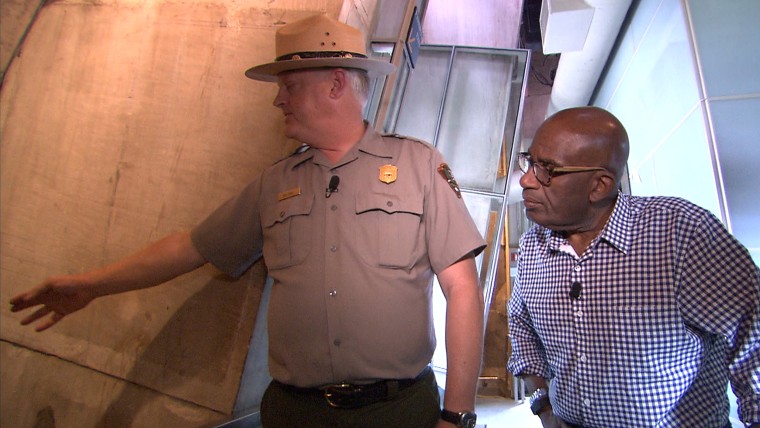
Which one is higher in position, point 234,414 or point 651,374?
point 651,374

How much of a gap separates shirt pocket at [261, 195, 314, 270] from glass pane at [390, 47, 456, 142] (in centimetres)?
193

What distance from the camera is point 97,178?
192 centimetres

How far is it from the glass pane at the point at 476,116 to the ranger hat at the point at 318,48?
185 centimetres

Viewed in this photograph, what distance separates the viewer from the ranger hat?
141cm

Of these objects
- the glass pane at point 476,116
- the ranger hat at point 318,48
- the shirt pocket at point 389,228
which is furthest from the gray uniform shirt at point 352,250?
the glass pane at point 476,116

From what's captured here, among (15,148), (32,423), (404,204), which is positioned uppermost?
(15,148)

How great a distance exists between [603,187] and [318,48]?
1.08 m

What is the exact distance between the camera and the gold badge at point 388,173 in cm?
134

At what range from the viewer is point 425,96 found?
11.3 ft

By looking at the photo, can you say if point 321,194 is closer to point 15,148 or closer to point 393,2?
point 393,2

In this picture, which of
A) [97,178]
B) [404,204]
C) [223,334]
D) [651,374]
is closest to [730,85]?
[651,374]

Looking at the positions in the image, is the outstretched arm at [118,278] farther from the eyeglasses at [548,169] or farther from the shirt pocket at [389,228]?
the eyeglasses at [548,169]

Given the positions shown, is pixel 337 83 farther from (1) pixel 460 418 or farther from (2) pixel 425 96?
(2) pixel 425 96

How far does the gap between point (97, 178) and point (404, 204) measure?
155 cm
